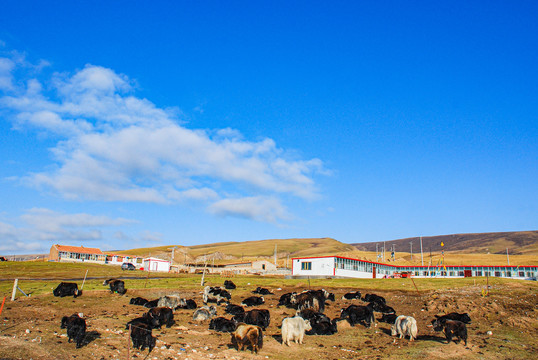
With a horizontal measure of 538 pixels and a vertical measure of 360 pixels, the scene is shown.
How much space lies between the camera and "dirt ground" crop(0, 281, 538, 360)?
17.4 m

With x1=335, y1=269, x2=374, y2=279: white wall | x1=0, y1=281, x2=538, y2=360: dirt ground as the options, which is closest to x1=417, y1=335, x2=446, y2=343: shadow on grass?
x1=0, y1=281, x2=538, y2=360: dirt ground

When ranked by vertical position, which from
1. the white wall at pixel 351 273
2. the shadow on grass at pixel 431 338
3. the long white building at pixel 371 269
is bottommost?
the shadow on grass at pixel 431 338

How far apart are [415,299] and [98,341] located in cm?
2573

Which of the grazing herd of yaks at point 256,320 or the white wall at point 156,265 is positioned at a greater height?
the white wall at point 156,265

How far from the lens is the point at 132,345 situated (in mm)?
18359

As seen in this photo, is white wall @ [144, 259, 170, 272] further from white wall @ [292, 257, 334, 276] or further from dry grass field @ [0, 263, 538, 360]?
dry grass field @ [0, 263, 538, 360]

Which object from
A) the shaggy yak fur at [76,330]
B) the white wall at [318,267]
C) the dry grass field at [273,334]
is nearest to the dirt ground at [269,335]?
the dry grass field at [273,334]

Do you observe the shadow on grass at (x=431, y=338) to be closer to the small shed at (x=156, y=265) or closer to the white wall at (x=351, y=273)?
the white wall at (x=351, y=273)

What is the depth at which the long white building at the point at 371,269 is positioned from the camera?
212ft

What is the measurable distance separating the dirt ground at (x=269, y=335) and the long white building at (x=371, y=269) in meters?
32.8

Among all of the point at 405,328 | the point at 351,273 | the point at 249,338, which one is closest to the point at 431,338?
the point at 405,328

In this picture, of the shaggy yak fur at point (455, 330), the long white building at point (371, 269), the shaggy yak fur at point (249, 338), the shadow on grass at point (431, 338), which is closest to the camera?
the shaggy yak fur at point (249, 338)

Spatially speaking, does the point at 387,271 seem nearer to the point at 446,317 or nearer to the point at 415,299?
the point at 415,299

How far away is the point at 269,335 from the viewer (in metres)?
22.6
